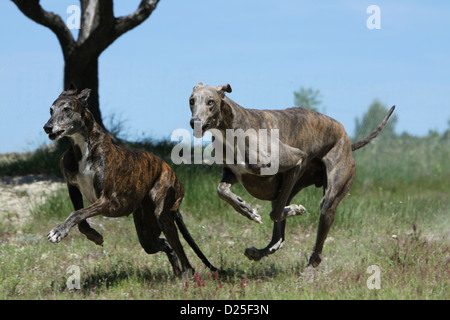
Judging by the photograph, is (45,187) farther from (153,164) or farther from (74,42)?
(153,164)

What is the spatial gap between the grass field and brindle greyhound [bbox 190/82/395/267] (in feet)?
2.25

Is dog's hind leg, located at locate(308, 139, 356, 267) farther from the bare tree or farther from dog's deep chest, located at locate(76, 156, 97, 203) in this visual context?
the bare tree

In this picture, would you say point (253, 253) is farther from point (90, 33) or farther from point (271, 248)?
point (90, 33)

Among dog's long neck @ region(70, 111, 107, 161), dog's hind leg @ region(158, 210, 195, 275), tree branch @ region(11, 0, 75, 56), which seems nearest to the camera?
dog's long neck @ region(70, 111, 107, 161)

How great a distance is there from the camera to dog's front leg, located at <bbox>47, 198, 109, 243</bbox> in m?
5.44

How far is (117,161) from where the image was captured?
19.8ft

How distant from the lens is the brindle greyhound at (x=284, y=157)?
593cm

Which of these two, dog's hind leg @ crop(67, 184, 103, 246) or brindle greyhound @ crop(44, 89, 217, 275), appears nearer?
brindle greyhound @ crop(44, 89, 217, 275)

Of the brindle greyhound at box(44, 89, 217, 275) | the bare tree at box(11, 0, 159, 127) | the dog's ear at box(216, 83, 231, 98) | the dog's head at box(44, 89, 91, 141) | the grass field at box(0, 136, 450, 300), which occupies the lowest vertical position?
the grass field at box(0, 136, 450, 300)

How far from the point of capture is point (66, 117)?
5.67 metres

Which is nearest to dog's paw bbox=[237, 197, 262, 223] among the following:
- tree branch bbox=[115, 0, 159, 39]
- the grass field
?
the grass field

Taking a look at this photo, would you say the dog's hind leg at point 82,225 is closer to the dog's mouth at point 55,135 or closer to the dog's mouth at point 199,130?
the dog's mouth at point 55,135

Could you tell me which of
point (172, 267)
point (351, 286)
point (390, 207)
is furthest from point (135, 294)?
point (390, 207)

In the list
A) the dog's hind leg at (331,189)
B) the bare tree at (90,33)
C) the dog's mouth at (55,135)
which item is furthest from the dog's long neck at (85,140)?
the bare tree at (90,33)
